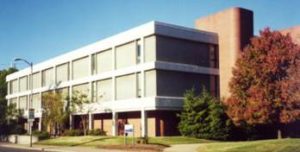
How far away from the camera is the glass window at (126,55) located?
51625 millimetres

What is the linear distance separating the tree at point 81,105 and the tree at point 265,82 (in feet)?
70.4

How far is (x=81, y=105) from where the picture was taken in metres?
57.9

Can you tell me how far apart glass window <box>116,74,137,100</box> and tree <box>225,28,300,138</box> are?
41.8 ft

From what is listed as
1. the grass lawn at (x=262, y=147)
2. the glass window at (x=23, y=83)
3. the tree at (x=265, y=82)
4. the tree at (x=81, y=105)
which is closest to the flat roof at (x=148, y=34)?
the tree at (x=81, y=105)

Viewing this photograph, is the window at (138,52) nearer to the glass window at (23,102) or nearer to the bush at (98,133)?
the bush at (98,133)

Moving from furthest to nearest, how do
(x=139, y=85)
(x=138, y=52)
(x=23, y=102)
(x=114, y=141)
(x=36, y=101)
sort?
(x=23, y=102) < (x=36, y=101) < (x=138, y=52) < (x=139, y=85) < (x=114, y=141)

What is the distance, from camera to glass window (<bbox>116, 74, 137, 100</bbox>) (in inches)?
2024

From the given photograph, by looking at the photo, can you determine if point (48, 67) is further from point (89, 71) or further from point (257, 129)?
point (257, 129)

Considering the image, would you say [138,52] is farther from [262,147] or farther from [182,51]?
[262,147]

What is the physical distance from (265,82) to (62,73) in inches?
1398

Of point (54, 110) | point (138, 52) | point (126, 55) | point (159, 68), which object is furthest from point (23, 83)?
point (159, 68)

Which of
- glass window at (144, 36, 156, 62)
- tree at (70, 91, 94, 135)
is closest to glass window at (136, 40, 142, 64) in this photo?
glass window at (144, 36, 156, 62)

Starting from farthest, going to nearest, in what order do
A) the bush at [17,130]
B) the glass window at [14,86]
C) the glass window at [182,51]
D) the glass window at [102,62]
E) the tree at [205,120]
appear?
the glass window at [14,86] < the bush at [17,130] < the glass window at [102,62] < the glass window at [182,51] < the tree at [205,120]

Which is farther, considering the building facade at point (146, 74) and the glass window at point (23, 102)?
the glass window at point (23, 102)
